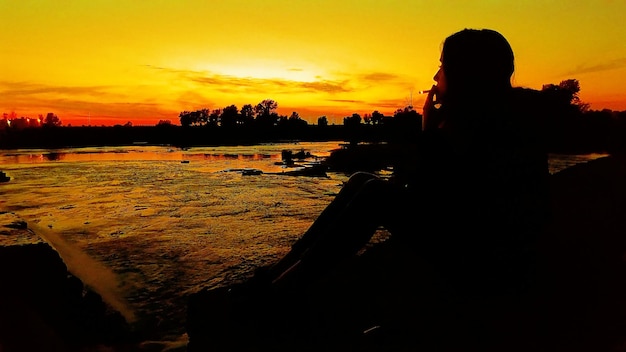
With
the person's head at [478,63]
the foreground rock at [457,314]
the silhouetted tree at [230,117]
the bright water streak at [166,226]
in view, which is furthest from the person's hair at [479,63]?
the silhouetted tree at [230,117]

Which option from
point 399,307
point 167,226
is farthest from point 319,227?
point 167,226

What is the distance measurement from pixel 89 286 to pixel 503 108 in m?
4.16

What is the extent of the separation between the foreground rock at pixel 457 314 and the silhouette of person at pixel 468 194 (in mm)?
216

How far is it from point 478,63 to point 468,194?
726 mm

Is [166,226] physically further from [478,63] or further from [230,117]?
[230,117]

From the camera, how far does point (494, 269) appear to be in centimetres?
218

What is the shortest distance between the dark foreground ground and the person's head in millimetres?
1144

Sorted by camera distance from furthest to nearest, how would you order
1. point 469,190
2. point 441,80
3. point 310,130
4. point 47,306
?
point 310,130
point 47,306
point 441,80
point 469,190

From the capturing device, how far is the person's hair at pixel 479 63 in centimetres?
230

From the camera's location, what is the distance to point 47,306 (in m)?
3.58

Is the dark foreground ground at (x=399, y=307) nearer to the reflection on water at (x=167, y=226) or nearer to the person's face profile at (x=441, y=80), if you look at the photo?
the reflection on water at (x=167, y=226)

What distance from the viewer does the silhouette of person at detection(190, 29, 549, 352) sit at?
211cm

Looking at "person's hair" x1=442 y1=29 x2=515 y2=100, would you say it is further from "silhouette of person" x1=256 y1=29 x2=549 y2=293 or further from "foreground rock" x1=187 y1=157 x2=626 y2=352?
"foreground rock" x1=187 y1=157 x2=626 y2=352

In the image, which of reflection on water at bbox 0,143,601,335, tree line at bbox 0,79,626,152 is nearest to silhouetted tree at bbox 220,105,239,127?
tree line at bbox 0,79,626,152
